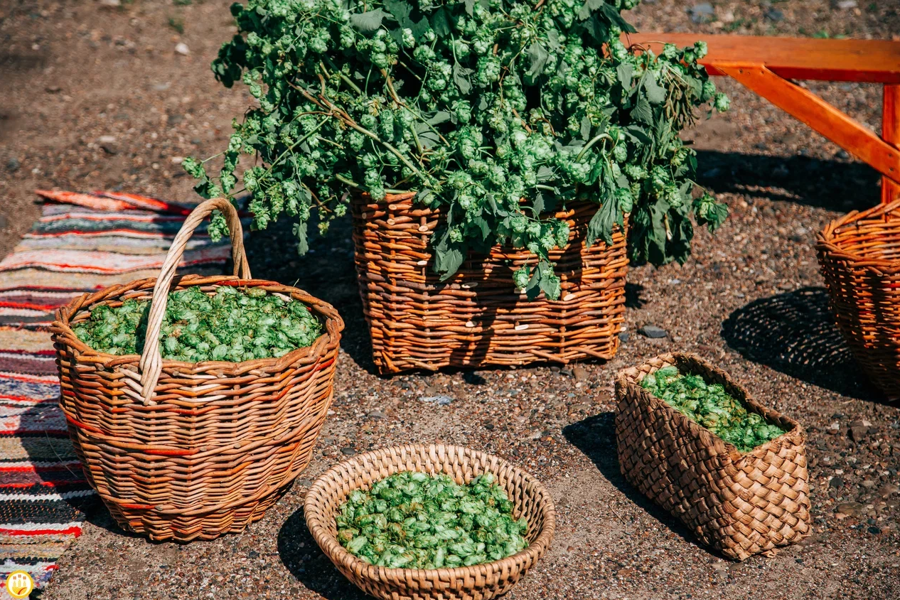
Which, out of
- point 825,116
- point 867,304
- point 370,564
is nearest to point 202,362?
point 370,564

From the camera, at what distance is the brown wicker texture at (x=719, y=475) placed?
9.14 ft

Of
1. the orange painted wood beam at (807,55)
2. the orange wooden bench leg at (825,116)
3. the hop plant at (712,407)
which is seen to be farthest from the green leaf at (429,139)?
the orange wooden bench leg at (825,116)

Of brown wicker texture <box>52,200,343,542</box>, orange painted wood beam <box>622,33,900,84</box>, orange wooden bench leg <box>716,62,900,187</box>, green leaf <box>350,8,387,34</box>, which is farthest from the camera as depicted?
orange painted wood beam <box>622,33,900,84</box>

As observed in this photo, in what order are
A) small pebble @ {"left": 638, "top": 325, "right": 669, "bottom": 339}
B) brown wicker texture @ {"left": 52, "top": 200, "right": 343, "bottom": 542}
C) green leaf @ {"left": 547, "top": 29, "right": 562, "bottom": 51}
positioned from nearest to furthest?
brown wicker texture @ {"left": 52, "top": 200, "right": 343, "bottom": 542}
green leaf @ {"left": 547, "top": 29, "right": 562, "bottom": 51}
small pebble @ {"left": 638, "top": 325, "right": 669, "bottom": 339}

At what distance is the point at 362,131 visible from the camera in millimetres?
3363

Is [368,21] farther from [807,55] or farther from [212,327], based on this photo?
[807,55]

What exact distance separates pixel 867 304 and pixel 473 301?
5.12 feet

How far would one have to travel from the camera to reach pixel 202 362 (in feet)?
8.70

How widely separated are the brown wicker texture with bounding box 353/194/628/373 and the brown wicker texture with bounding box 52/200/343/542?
581 mm

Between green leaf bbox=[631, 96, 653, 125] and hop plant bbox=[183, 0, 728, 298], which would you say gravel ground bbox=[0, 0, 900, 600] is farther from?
green leaf bbox=[631, 96, 653, 125]

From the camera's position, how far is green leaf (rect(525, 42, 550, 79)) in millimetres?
3406

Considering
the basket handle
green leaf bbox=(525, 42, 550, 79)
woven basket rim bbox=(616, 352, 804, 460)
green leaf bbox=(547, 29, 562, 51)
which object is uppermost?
green leaf bbox=(547, 29, 562, 51)

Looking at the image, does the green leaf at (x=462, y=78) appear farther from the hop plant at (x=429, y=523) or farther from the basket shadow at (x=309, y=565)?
the basket shadow at (x=309, y=565)

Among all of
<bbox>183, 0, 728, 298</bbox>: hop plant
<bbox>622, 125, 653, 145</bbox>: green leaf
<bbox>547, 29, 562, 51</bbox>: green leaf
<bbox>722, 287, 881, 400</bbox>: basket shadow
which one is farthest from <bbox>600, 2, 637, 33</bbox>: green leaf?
<bbox>722, 287, 881, 400</bbox>: basket shadow
